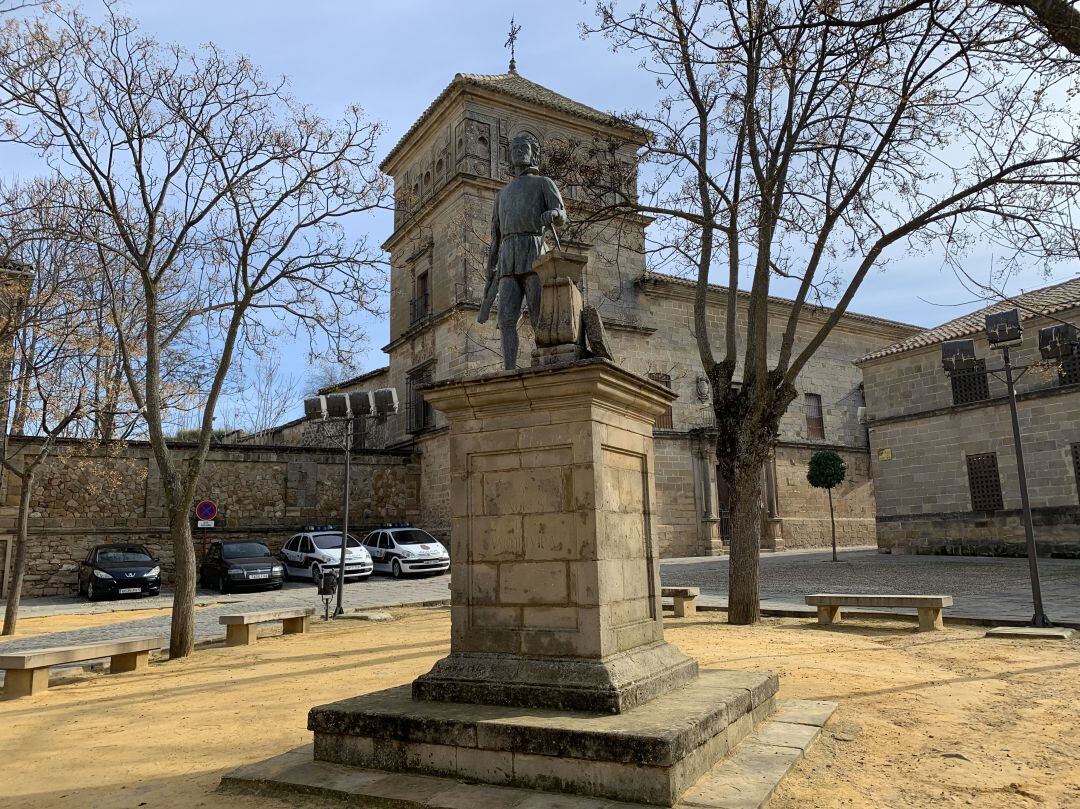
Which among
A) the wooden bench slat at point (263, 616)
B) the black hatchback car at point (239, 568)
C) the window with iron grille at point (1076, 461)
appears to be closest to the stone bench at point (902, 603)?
the wooden bench slat at point (263, 616)

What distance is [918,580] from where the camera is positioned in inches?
574

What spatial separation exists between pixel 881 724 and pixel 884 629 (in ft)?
16.8

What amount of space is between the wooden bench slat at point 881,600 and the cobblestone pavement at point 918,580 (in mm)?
987

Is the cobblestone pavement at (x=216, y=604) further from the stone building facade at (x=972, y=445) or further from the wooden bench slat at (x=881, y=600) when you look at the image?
the stone building facade at (x=972, y=445)

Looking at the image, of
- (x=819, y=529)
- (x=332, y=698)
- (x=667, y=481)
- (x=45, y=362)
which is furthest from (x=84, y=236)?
(x=819, y=529)

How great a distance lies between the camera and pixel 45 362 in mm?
12453

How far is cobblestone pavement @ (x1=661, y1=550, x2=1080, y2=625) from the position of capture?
35.7ft

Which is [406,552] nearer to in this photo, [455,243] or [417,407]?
[417,407]

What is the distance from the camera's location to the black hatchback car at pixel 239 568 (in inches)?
712

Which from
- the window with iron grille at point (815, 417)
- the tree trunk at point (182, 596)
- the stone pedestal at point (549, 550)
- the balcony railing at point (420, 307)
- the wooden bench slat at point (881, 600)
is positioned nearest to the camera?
the stone pedestal at point (549, 550)

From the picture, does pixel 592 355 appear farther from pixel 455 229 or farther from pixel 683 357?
pixel 683 357

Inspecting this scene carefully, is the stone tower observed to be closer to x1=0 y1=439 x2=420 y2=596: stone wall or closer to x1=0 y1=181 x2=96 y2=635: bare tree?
x1=0 y1=439 x2=420 y2=596: stone wall

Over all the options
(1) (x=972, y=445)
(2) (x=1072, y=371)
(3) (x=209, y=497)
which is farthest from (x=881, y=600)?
(3) (x=209, y=497)

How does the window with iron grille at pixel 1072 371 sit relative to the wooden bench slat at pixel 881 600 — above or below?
above
